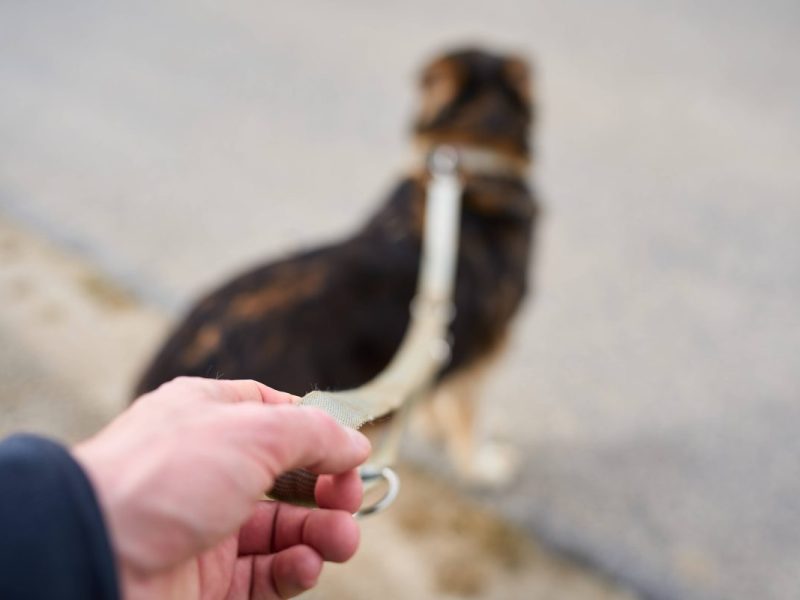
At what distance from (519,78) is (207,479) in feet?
8.21

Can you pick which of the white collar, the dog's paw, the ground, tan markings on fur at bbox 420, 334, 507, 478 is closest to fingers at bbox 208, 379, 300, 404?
the ground

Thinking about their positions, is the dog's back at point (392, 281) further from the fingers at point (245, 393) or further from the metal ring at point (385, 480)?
the fingers at point (245, 393)

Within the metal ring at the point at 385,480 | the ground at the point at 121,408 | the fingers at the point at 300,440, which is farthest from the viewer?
the ground at the point at 121,408

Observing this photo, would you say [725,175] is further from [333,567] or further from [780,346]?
[333,567]

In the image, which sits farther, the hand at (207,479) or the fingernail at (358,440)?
the fingernail at (358,440)

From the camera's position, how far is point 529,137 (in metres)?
2.77

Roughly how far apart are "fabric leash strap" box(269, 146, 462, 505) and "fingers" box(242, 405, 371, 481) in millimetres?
64

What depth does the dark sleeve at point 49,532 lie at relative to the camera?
0.51 m

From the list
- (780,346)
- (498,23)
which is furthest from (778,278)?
(498,23)

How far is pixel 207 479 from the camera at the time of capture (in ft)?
2.05

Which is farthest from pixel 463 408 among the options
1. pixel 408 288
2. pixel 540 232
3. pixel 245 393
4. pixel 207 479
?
pixel 207 479

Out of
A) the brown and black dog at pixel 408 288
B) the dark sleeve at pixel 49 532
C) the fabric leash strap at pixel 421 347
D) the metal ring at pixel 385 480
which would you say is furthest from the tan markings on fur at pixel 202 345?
the dark sleeve at pixel 49 532

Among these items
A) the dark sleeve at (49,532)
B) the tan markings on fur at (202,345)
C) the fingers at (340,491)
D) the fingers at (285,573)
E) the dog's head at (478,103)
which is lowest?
the tan markings on fur at (202,345)

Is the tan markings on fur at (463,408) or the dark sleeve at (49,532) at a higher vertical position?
the dark sleeve at (49,532)
